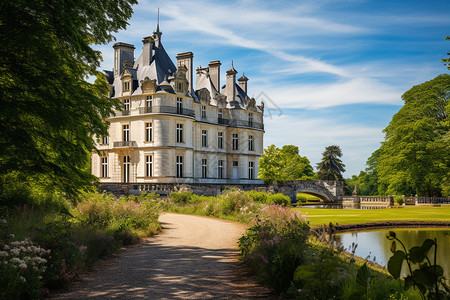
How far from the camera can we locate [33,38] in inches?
324

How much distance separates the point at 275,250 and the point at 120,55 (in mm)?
37381

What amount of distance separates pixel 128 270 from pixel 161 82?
3161 cm

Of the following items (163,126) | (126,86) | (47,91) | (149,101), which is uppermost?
(126,86)

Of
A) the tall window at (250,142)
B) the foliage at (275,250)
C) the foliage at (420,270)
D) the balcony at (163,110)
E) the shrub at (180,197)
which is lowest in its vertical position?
the foliage at (275,250)

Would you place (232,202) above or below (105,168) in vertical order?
below

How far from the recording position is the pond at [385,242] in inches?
487

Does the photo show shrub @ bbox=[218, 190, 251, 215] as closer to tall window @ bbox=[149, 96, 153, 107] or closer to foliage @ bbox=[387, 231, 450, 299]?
foliage @ bbox=[387, 231, 450, 299]

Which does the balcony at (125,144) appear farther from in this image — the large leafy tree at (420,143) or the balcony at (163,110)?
the large leafy tree at (420,143)

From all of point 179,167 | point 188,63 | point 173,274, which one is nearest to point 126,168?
point 179,167

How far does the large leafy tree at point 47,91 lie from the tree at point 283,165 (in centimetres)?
4313

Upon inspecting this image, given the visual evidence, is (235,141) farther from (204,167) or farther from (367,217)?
(367,217)

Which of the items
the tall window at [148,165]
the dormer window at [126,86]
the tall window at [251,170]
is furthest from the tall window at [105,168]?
the tall window at [251,170]

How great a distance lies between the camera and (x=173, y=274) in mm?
8148

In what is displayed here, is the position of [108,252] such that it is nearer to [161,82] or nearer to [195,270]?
[195,270]
